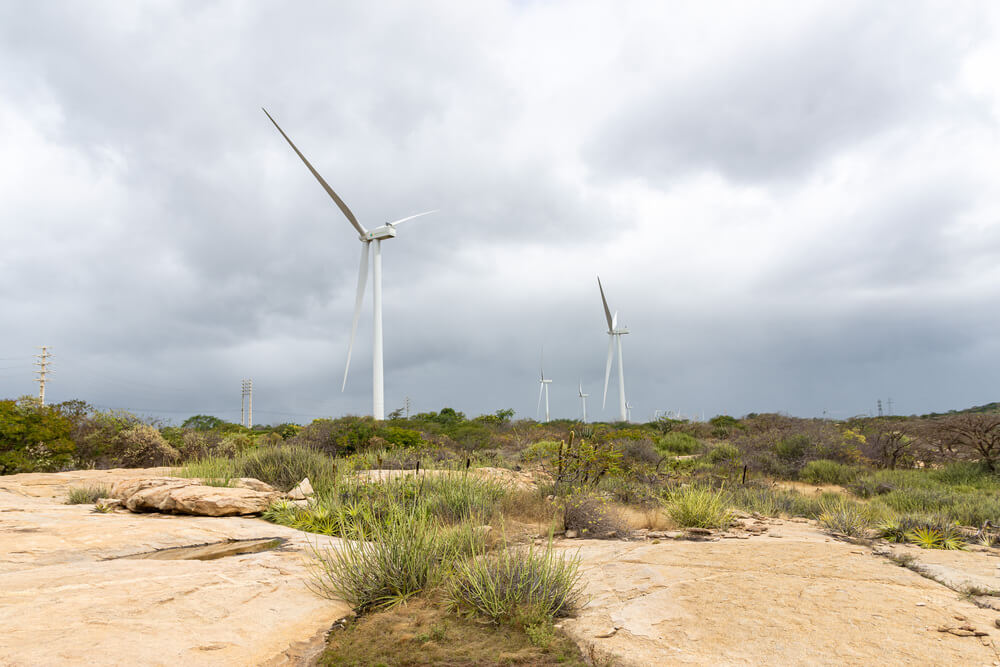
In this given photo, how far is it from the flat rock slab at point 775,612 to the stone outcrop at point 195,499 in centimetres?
621

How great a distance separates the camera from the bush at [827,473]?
1606cm

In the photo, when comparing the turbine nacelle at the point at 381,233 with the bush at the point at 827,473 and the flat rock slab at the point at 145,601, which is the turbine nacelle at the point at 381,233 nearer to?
the bush at the point at 827,473

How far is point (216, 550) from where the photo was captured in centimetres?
681

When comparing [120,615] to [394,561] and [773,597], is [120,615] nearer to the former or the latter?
[394,561]

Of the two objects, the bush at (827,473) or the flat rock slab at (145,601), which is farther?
the bush at (827,473)

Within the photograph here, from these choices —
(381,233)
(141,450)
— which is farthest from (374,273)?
(141,450)

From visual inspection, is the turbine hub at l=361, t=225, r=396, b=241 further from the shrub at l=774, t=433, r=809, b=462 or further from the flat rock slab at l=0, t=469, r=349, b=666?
the flat rock slab at l=0, t=469, r=349, b=666

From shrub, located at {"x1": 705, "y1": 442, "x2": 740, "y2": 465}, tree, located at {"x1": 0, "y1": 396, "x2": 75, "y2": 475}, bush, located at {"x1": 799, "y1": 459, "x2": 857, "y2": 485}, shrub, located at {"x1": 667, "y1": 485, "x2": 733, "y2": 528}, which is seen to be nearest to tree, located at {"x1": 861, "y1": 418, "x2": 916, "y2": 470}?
bush, located at {"x1": 799, "y1": 459, "x2": 857, "y2": 485}

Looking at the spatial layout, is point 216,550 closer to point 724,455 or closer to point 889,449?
point 724,455

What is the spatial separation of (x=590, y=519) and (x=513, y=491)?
78.4 inches

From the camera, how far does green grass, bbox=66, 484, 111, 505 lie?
1004 cm

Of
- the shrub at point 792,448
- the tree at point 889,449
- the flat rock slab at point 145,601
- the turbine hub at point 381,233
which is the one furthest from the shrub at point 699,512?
the turbine hub at point 381,233

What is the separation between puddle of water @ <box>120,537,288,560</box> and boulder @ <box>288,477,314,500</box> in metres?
2.76

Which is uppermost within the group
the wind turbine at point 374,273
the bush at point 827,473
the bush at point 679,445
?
the wind turbine at point 374,273
